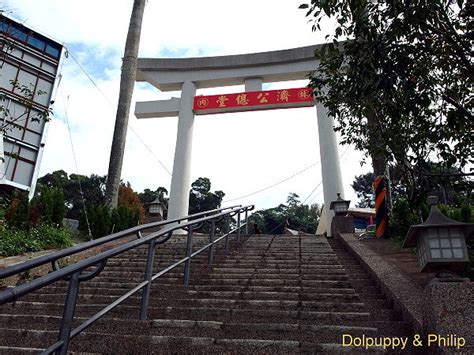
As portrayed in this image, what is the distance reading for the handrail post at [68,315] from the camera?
1745 millimetres

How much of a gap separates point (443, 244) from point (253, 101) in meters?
9.73

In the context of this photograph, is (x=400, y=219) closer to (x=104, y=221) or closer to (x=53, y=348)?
(x=104, y=221)

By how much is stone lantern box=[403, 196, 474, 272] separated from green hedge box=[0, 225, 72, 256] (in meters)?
6.12

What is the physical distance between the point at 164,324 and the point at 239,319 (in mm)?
604

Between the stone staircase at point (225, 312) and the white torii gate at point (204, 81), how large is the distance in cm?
682

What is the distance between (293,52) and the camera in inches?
494

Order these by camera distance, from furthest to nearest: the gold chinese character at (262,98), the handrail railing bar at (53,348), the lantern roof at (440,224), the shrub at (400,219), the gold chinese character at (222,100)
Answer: the gold chinese character at (222,100), the gold chinese character at (262,98), the shrub at (400,219), the lantern roof at (440,224), the handrail railing bar at (53,348)

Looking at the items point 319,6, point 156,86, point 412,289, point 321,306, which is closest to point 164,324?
point 321,306

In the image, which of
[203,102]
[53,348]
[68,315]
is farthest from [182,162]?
[53,348]

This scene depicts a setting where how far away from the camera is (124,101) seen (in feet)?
38.0

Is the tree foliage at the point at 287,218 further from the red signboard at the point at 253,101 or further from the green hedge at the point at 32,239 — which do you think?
the green hedge at the point at 32,239

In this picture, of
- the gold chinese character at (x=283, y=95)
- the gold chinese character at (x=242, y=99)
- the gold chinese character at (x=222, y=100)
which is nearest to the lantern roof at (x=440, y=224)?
the gold chinese character at (x=283, y=95)

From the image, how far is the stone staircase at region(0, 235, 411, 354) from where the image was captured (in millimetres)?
2436

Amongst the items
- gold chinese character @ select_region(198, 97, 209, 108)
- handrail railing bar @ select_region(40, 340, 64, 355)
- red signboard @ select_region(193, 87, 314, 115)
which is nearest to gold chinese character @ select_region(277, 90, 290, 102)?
red signboard @ select_region(193, 87, 314, 115)
